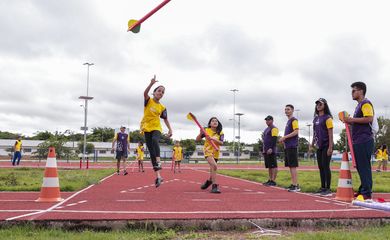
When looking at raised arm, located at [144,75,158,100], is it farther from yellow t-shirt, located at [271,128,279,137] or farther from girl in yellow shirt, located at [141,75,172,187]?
yellow t-shirt, located at [271,128,279,137]

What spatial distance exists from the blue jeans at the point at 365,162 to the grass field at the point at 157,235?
2.21 m

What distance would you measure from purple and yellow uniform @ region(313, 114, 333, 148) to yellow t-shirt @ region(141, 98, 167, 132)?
3365 millimetres

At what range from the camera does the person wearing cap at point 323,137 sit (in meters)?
8.25

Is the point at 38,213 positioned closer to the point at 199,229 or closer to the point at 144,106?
the point at 199,229

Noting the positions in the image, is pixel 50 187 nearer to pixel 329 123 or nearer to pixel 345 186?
pixel 345 186

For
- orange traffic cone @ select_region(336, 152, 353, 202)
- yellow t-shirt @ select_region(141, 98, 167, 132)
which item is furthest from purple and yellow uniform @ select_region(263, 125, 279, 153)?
yellow t-shirt @ select_region(141, 98, 167, 132)

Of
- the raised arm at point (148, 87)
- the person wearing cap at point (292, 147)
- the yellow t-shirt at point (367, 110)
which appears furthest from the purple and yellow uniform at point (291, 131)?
the raised arm at point (148, 87)

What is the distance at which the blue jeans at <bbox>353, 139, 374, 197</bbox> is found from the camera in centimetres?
651

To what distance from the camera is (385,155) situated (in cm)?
2497

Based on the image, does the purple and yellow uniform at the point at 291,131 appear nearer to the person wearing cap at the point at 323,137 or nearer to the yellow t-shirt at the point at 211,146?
the person wearing cap at the point at 323,137

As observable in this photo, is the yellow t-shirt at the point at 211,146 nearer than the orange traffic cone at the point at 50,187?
No

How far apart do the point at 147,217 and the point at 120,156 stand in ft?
35.6

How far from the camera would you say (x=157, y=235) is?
13.6 feet

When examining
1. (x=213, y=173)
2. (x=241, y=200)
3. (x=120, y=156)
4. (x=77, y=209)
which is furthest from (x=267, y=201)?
(x=120, y=156)
